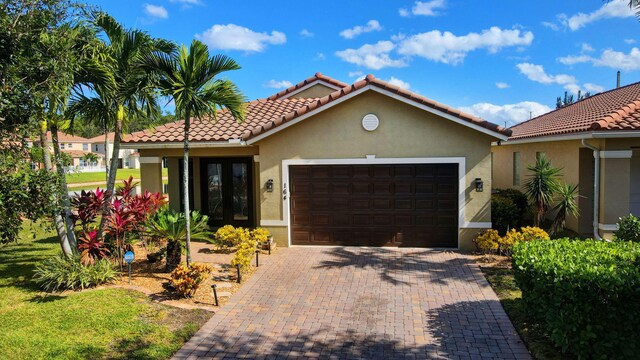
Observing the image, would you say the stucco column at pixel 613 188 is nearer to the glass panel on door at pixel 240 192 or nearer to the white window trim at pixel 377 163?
the white window trim at pixel 377 163

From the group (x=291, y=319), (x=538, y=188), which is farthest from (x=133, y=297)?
(x=538, y=188)

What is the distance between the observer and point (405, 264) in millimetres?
11531

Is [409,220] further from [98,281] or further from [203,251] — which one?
[98,281]

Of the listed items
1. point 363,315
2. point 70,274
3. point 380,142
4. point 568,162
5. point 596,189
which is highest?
point 380,142

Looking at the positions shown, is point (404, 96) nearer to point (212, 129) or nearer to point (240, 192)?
point (212, 129)

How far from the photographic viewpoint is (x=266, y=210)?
44.6ft

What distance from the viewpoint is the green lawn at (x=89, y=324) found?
22.0 ft

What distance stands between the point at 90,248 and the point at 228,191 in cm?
634

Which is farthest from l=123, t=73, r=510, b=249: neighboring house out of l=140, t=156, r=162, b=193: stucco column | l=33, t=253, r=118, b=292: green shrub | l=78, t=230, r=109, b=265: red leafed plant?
l=33, t=253, r=118, b=292: green shrub

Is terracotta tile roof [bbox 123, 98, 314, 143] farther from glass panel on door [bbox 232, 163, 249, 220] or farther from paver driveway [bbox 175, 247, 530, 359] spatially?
paver driveway [bbox 175, 247, 530, 359]

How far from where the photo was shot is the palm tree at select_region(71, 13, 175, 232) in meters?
9.98

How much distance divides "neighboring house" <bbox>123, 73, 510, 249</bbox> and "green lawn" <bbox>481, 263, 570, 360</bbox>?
7.56 feet

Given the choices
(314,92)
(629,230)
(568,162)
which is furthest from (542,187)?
(314,92)

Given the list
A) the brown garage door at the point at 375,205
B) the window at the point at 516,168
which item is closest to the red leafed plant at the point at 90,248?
the brown garage door at the point at 375,205
